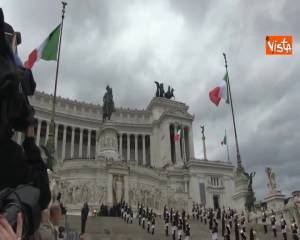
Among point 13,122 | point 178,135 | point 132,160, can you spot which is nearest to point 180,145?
point 132,160

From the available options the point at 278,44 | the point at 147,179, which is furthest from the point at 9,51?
the point at 147,179

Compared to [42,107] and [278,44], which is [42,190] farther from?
[42,107]

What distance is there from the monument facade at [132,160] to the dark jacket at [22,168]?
21.0 m

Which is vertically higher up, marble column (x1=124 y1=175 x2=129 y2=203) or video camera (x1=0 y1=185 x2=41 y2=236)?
marble column (x1=124 y1=175 x2=129 y2=203)

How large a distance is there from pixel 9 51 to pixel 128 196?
127 ft

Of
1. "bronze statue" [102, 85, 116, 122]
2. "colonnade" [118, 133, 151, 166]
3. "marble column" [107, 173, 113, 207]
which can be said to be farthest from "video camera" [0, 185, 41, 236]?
"colonnade" [118, 133, 151, 166]

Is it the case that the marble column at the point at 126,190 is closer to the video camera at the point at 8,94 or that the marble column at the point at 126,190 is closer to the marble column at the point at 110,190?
the marble column at the point at 110,190

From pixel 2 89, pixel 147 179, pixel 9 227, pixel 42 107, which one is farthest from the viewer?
pixel 42 107

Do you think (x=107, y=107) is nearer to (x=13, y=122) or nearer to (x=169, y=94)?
(x=169, y=94)

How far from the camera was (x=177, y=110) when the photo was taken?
7881 cm

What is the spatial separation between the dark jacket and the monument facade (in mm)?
21026

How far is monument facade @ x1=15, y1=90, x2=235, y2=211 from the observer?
39438mm

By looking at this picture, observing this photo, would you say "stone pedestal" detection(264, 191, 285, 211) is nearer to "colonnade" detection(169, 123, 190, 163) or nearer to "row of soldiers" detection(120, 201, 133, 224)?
"row of soldiers" detection(120, 201, 133, 224)

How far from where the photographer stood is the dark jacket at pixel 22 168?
2.31m
